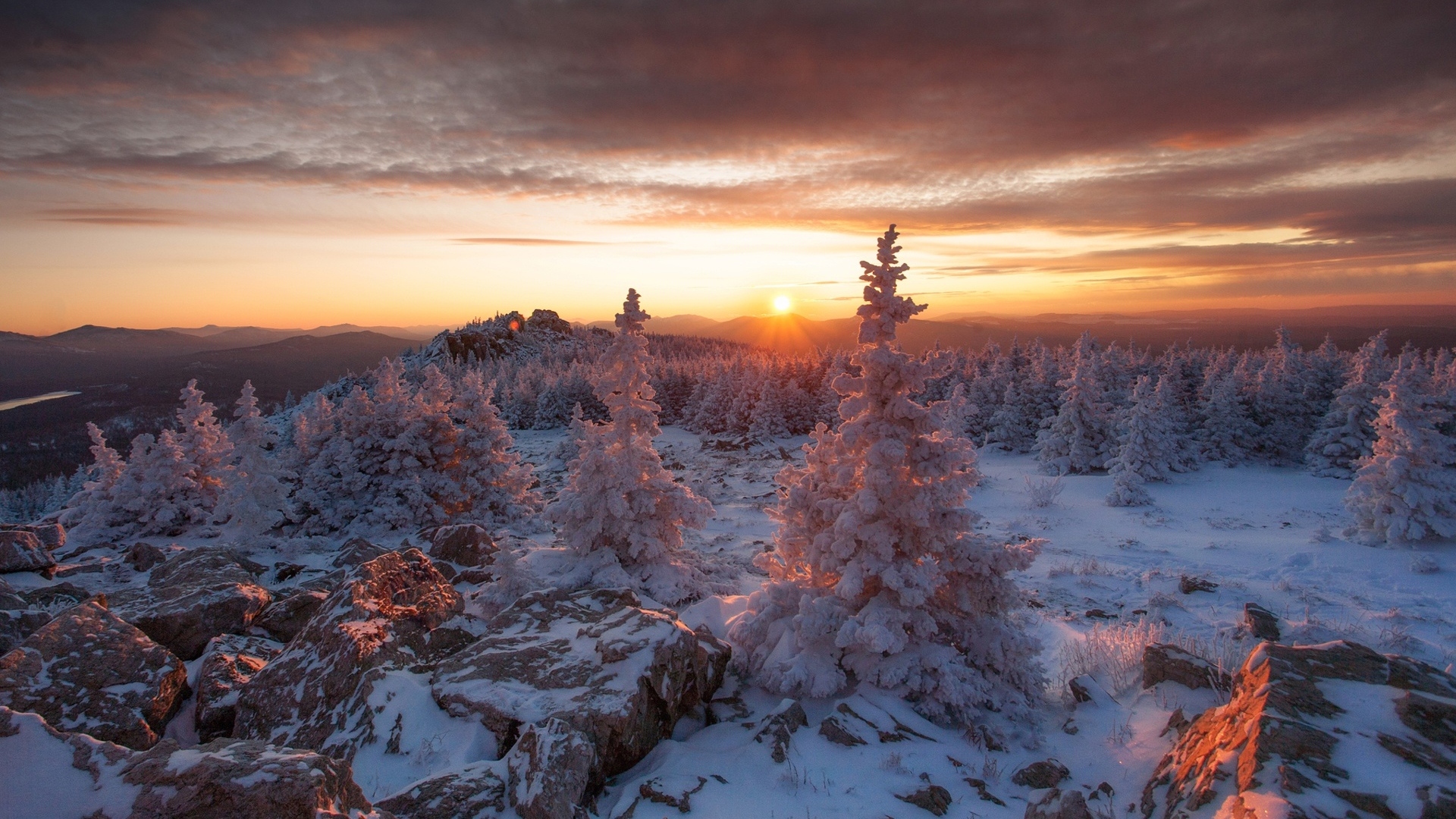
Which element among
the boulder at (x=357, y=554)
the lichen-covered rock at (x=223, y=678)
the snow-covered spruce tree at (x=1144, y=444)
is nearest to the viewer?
the lichen-covered rock at (x=223, y=678)

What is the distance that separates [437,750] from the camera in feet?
22.4

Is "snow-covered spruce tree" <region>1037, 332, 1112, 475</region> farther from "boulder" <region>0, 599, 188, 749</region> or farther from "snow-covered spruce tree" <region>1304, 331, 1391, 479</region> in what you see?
"boulder" <region>0, 599, 188, 749</region>

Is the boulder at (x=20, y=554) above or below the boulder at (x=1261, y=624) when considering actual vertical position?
above

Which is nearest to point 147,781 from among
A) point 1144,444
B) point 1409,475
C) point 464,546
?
point 464,546

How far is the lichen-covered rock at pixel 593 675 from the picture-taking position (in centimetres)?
701

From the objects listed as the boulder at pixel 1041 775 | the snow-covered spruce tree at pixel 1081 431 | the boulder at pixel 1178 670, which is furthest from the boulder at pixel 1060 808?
the snow-covered spruce tree at pixel 1081 431

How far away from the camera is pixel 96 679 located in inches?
282

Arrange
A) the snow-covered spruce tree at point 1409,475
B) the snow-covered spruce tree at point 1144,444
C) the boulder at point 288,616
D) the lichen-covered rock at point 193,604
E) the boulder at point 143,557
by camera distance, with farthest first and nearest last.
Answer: the snow-covered spruce tree at point 1144,444, the snow-covered spruce tree at point 1409,475, the boulder at point 143,557, the boulder at point 288,616, the lichen-covered rock at point 193,604

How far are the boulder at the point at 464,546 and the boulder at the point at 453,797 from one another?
34.3 feet

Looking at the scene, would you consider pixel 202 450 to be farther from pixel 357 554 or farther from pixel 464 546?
pixel 464 546

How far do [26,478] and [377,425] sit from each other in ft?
449

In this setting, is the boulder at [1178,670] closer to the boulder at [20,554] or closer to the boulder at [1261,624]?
the boulder at [1261,624]

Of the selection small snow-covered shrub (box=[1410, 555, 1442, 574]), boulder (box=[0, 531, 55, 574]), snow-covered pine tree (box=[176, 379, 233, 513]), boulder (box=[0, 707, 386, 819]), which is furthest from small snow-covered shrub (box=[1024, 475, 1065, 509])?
snow-covered pine tree (box=[176, 379, 233, 513])

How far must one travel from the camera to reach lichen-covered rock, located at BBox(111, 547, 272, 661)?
30.2 feet
